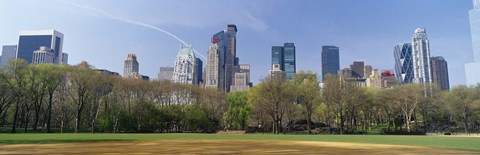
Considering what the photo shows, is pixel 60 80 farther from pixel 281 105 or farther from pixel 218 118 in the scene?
pixel 281 105

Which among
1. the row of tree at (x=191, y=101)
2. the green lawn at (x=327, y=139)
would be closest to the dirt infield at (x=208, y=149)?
the green lawn at (x=327, y=139)

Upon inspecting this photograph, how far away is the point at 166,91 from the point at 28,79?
25277mm

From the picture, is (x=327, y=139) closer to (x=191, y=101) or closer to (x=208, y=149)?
(x=208, y=149)

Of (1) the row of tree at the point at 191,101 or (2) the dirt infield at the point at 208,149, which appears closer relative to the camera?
(2) the dirt infield at the point at 208,149

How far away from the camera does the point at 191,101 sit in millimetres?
79875

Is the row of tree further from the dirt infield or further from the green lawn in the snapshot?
the dirt infield

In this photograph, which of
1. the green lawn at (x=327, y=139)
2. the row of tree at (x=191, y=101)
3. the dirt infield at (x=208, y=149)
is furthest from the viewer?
the row of tree at (x=191, y=101)

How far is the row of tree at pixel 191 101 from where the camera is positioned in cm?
6141

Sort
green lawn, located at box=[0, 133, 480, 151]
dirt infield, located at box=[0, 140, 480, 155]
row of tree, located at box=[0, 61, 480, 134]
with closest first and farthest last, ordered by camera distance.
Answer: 1. dirt infield, located at box=[0, 140, 480, 155]
2. green lawn, located at box=[0, 133, 480, 151]
3. row of tree, located at box=[0, 61, 480, 134]

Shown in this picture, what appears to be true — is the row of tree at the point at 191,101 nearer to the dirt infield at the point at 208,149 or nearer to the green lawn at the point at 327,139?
the green lawn at the point at 327,139

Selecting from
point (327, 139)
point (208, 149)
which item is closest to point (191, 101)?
point (327, 139)

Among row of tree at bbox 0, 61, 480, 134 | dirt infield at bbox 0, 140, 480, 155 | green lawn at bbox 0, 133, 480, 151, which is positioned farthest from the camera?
row of tree at bbox 0, 61, 480, 134

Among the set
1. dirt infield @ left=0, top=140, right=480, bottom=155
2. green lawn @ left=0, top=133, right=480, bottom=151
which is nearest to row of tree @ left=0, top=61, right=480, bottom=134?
green lawn @ left=0, top=133, right=480, bottom=151

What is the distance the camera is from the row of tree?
2418 inches
